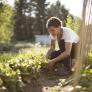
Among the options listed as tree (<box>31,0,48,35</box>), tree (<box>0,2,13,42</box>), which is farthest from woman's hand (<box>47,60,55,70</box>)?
tree (<box>31,0,48,35</box>)

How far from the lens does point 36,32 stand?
2291 inches

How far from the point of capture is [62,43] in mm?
7102

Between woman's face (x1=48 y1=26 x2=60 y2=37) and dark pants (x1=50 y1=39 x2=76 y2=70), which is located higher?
woman's face (x1=48 y1=26 x2=60 y2=37)

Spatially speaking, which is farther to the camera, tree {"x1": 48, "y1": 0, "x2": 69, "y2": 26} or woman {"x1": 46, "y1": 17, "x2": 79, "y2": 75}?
tree {"x1": 48, "y1": 0, "x2": 69, "y2": 26}

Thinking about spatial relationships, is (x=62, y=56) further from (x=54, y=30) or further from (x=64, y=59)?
(x=54, y=30)

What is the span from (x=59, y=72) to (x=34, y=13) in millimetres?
50747

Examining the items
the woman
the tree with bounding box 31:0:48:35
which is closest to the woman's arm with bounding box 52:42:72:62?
the woman

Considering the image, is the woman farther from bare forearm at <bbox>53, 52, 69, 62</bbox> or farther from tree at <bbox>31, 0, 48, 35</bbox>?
tree at <bbox>31, 0, 48, 35</bbox>

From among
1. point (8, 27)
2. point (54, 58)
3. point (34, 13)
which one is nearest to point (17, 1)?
point (34, 13)

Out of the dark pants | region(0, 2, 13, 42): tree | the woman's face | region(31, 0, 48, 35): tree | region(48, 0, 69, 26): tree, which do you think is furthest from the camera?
region(31, 0, 48, 35): tree

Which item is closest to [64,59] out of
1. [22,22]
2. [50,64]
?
[50,64]

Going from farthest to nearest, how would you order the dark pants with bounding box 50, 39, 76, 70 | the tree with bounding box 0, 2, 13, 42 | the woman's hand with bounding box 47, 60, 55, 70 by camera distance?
1. the tree with bounding box 0, 2, 13, 42
2. the dark pants with bounding box 50, 39, 76, 70
3. the woman's hand with bounding box 47, 60, 55, 70

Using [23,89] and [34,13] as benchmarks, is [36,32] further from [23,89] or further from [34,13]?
[23,89]

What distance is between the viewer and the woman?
6.64m
